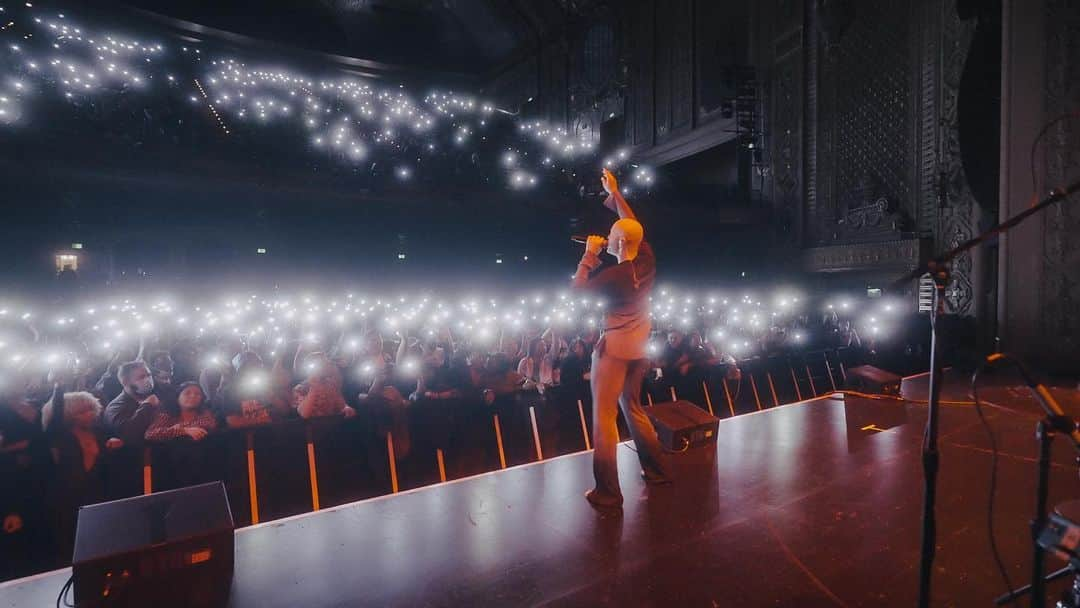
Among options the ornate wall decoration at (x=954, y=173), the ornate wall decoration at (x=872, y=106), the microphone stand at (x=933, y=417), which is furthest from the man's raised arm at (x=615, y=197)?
the ornate wall decoration at (x=872, y=106)

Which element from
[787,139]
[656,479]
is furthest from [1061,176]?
[656,479]

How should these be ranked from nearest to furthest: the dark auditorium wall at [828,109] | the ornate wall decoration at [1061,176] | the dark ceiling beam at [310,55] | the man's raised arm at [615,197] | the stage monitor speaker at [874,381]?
the man's raised arm at [615,197]
the stage monitor speaker at [874,381]
the ornate wall decoration at [1061,176]
the dark auditorium wall at [828,109]
the dark ceiling beam at [310,55]

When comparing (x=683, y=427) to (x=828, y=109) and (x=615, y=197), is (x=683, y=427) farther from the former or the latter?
(x=828, y=109)

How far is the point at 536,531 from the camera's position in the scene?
3.12 meters

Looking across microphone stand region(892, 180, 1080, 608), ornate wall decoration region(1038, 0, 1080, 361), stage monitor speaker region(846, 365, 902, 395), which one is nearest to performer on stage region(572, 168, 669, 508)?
microphone stand region(892, 180, 1080, 608)

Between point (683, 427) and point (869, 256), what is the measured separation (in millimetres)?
9683

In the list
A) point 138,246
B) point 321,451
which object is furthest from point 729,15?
point 138,246

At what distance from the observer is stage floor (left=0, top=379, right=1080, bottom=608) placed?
2486 millimetres

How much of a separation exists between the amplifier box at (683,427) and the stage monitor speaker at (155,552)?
322cm

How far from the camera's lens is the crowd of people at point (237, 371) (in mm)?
4109

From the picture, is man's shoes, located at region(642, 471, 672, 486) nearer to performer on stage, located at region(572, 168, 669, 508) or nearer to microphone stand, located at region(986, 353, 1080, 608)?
performer on stage, located at region(572, 168, 669, 508)

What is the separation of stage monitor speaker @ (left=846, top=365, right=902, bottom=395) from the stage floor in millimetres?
1840

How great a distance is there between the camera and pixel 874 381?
6254 millimetres

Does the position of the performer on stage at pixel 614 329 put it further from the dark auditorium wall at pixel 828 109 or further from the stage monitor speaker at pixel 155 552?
the dark auditorium wall at pixel 828 109
